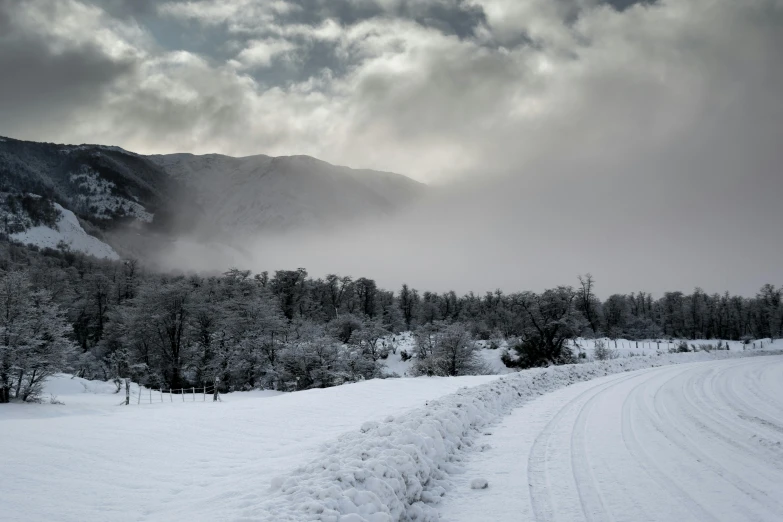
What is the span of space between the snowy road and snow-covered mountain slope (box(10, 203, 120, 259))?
589 ft

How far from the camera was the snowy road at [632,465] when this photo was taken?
16.6 feet

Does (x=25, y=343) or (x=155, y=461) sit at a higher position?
(x=25, y=343)

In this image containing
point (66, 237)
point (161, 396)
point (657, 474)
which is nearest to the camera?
point (657, 474)

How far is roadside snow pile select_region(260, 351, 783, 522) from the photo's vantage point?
476 centimetres

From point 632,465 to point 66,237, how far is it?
20811 centimetres

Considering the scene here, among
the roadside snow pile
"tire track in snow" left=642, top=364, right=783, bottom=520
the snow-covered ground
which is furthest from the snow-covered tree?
"tire track in snow" left=642, top=364, right=783, bottom=520

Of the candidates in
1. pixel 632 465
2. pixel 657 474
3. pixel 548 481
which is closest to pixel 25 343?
pixel 548 481

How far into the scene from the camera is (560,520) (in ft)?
15.7

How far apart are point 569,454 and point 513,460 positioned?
1055 millimetres

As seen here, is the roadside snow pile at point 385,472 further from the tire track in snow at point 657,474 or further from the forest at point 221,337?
the forest at point 221,337

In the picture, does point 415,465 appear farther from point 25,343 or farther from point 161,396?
point 25,343

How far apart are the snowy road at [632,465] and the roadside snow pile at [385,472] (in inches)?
18.3

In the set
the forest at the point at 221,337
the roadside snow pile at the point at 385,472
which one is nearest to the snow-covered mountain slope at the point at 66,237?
the forest at the point at 221,337

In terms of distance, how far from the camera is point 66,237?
164 metres
